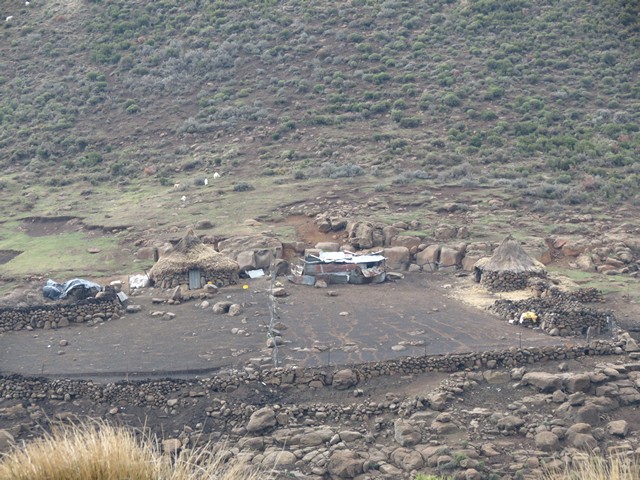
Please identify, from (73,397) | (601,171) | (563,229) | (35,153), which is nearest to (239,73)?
(35,153)

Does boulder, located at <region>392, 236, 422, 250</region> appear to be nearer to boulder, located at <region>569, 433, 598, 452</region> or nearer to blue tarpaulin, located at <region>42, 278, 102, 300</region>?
blue tarpaulin, located at <region>42, 278, 102, 300</region>

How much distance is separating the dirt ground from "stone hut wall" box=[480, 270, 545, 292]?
128 centimetres

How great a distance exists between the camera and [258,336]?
75.5 ft

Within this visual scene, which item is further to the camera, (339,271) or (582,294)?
(339,271)

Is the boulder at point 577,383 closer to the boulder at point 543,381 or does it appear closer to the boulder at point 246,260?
the boulder at point 543,381

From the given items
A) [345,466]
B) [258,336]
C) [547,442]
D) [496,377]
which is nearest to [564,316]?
[496,377]

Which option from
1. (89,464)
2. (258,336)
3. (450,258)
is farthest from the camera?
(450,258)

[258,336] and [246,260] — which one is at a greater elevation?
[246,260]

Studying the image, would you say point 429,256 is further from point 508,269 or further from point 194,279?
point 194,279

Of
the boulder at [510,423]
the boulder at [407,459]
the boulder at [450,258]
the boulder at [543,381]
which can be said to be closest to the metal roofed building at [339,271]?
the boulder at [450,258]

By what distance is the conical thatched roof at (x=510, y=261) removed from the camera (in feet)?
90.0

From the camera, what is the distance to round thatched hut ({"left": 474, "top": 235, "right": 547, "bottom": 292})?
27.1 m

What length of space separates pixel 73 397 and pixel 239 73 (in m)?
36.5

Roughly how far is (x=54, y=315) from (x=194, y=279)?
4404 mm
